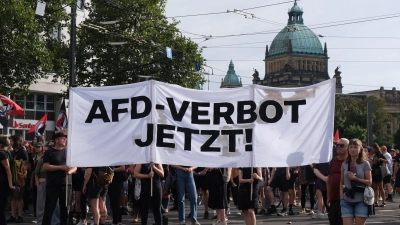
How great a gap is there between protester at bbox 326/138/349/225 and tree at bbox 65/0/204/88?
34371mm


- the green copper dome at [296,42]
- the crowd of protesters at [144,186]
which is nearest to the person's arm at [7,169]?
the crowd of protesters at [144,186]

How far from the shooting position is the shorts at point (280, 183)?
19.4m

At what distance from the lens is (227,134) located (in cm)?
1173

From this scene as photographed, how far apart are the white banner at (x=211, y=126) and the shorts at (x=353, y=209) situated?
99 centimetres

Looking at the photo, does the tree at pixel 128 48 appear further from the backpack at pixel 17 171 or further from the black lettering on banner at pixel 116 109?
the black lettering on banner at pixel 116 109

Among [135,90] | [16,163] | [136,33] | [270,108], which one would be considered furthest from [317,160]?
[136,33]

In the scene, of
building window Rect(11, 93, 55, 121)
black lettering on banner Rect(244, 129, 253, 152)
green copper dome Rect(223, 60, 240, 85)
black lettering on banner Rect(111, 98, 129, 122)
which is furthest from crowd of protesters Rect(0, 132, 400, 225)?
green copper dome Rect(223, 60, 240, 85)

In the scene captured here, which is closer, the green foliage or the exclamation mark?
the exclamation mark

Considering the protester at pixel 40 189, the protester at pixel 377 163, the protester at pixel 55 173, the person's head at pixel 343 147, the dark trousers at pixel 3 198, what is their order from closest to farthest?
1. the person's head at pixel 343 147
2. the protester at pixel 55 173
3. the dark trousers at pixel 3 198
4. the protester at pixel 40 189
5. the protester at pixel 377 163

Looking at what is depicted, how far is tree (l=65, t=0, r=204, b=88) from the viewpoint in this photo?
46.6m

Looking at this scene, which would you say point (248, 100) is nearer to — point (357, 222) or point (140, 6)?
point (357, 222)

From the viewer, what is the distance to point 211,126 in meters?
11.7

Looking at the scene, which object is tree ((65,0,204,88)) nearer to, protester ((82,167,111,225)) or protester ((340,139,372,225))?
protester ((82,167,111,225))

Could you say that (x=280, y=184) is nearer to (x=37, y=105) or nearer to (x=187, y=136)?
(x=187, y=136)
